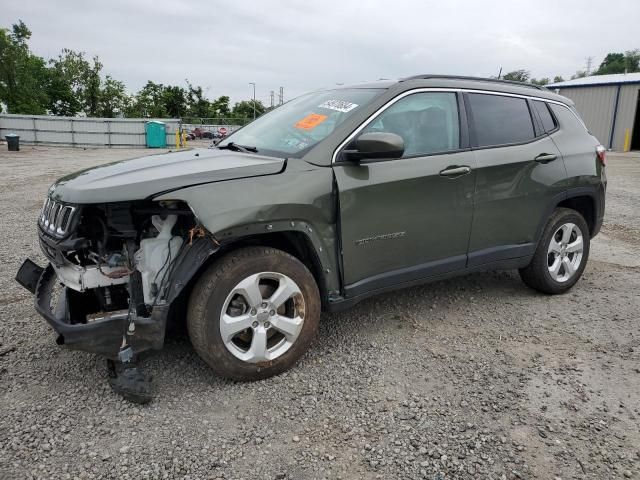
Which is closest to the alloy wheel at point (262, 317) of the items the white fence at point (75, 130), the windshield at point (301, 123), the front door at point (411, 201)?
the front door at point (411, 201)

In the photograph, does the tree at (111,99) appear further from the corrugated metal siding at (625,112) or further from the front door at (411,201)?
the front door at (411,201)

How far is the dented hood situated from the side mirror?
44 centimetres

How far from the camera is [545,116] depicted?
4.22 metres

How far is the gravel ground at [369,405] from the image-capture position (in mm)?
2262

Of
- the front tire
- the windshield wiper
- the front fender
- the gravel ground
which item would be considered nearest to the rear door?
the gravel ground

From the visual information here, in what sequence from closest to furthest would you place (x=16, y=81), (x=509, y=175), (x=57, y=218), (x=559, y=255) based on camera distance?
(x=57, y=218)
(x=509, y=175)
(x=559, y=255)
(x=16, y=81)

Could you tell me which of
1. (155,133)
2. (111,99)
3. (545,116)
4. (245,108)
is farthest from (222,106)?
(545,116)

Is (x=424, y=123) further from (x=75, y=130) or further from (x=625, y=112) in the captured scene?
(x=75, y=130)

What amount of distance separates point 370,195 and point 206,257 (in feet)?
3.62

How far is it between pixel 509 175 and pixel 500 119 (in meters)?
0.48

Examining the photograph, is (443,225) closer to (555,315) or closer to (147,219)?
(555,315)

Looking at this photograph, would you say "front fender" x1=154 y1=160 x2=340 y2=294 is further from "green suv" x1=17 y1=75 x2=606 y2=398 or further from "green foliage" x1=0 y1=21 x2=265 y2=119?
"green foliage" x1=0 y1=21 x2=265 y2=119

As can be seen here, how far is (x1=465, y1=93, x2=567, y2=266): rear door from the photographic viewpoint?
12.1 feet

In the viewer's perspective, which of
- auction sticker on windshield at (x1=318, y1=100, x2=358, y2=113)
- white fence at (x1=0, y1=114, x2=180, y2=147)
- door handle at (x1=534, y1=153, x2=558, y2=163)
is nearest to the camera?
auction sticker on windshield at (x1=318, y1=100, x2=358, y2=113)
